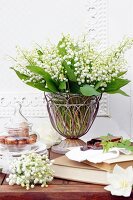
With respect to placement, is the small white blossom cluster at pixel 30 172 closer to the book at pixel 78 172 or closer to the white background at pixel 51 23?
the book at pixel 78 172

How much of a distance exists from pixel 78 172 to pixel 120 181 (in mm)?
133

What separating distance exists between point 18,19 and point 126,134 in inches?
23.3

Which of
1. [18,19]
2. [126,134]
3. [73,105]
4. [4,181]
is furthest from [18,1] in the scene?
[4,181]

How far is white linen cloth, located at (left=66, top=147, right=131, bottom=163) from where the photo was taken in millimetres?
963

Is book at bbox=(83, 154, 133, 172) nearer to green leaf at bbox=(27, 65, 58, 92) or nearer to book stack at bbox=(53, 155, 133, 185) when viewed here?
book stack at bbox=(53, 155, 133, 185)

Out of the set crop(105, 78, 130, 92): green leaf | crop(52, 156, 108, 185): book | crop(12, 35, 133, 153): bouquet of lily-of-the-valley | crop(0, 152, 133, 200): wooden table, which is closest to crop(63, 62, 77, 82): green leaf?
crop(12, 35, 133, 153): bouquet of lily-of-the-valley

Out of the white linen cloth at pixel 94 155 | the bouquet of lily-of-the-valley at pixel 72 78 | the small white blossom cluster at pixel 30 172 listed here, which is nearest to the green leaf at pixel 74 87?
the bouquet of lily-of-the-valley at pixel 72 78

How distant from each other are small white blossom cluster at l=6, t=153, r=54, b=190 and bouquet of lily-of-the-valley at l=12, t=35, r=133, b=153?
0.94 feet

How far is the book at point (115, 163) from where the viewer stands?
0.95m

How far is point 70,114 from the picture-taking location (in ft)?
3.90

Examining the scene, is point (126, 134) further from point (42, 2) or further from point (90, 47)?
point (42, 2)

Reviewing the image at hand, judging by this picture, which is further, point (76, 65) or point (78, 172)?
point (76, 65)

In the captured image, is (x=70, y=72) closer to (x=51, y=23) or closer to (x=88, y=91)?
(x=88, y=91)

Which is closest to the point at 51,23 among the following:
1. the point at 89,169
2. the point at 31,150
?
the point at 31,150
